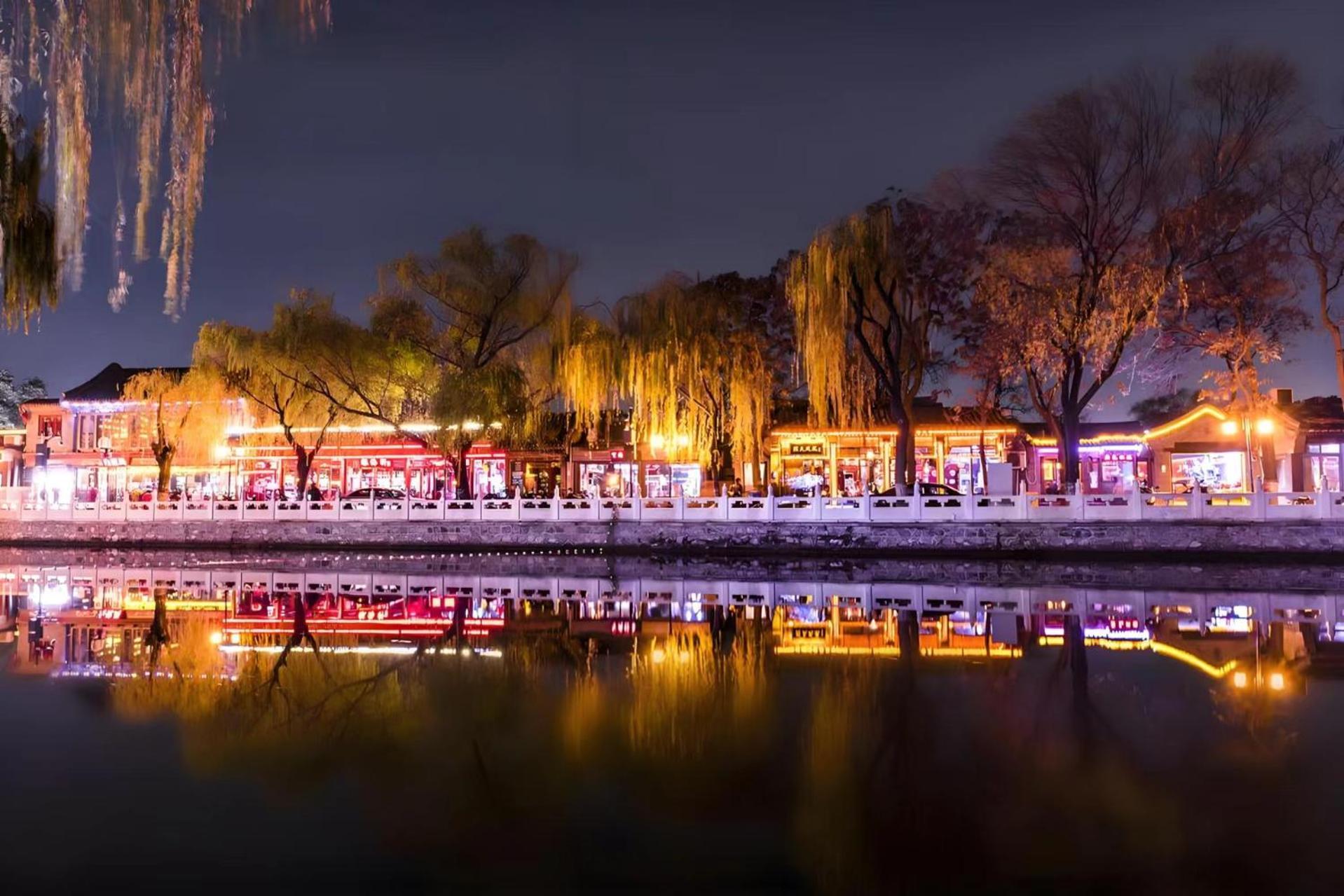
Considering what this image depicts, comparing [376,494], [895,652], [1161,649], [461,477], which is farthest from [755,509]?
[376,494]

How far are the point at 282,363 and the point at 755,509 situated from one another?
13564mm

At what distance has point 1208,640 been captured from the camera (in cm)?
973

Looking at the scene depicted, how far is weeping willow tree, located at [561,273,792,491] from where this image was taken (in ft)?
79.6

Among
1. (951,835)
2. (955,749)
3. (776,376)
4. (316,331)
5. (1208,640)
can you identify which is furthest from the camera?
(776,376)

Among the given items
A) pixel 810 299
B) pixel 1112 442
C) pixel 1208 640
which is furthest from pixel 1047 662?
pixel 1112 442

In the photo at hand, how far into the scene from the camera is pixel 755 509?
22.5 metres

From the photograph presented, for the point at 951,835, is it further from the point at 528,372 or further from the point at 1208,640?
the point at 528,372

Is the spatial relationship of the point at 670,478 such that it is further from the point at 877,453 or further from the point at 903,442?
the point at 903,442

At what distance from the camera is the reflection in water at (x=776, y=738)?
13.7 ft

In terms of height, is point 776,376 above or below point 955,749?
above

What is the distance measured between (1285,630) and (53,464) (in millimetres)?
42023

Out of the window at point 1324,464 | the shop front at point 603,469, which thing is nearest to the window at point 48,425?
the shop front at point 603,469

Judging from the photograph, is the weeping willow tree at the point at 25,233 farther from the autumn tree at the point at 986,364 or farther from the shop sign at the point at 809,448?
the shop sign at the point at 809,448

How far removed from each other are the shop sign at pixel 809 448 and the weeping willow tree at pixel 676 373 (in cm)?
711
